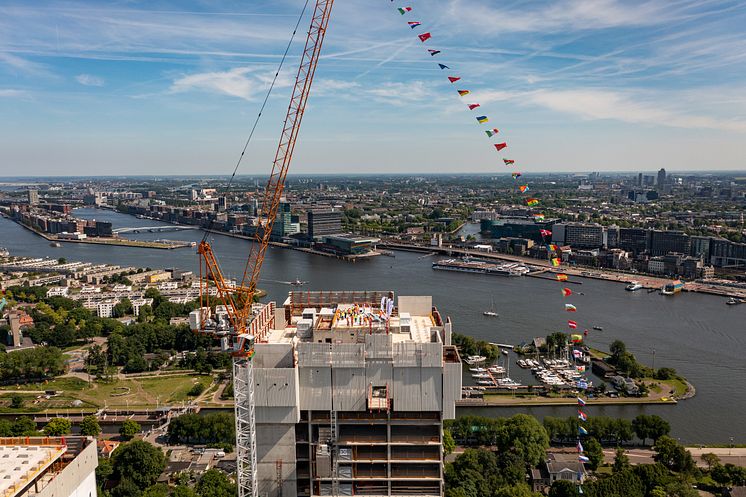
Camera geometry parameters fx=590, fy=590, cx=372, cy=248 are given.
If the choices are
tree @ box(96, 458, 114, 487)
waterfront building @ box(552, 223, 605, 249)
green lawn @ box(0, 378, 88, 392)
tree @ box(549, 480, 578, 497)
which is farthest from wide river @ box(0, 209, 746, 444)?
green lawn @ box(0, 378, 88, 392)

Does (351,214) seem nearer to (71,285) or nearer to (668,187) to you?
(71,285)

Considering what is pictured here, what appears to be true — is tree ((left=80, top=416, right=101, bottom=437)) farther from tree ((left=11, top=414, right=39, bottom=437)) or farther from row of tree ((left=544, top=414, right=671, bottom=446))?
row of tree ((left=544, top=414, right=671, bottom=446))

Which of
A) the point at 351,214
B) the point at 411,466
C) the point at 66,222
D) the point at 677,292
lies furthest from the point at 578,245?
the point at 66,222

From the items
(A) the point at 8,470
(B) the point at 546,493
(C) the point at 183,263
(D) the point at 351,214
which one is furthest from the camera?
(D) the point at 351,214

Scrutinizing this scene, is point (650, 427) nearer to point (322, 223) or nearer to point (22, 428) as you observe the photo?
point (22, 428)

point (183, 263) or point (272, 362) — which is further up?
point (272, 362)

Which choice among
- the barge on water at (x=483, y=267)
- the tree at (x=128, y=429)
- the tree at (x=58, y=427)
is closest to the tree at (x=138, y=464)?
the tree at (x=128, y=429)
